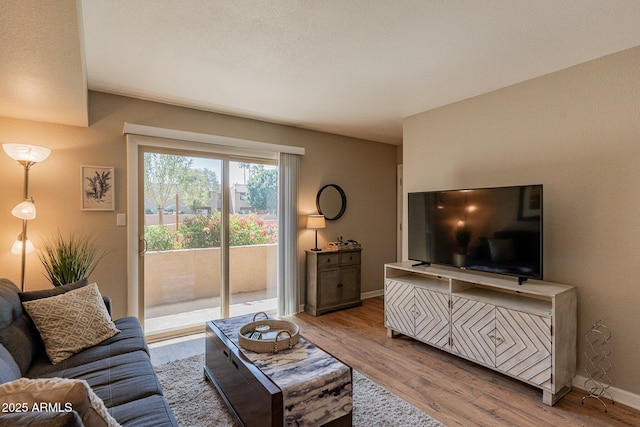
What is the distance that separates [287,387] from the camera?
62.4 inches

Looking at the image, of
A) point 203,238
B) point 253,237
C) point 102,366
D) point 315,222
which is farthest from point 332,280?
point 102,366

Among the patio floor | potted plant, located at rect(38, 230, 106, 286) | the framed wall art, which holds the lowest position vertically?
the patio floor

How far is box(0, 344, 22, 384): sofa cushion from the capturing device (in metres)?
1.36

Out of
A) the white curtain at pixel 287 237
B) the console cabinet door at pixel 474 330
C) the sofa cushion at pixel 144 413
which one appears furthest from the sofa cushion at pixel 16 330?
the console cabinet door at pixel 474 330

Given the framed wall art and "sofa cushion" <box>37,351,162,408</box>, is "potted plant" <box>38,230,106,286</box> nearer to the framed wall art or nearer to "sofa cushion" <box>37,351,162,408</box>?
the framed wall art

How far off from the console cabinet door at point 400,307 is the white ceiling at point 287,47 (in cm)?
200

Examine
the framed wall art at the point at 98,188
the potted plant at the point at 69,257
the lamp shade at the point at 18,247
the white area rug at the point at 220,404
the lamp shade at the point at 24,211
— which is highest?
the framed wall art at the point at 98,188

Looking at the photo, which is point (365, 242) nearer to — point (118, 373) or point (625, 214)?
point (625, 214)

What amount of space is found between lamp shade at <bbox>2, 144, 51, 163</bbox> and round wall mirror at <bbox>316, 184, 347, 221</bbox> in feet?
9.75

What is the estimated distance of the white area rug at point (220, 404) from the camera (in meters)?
2.01

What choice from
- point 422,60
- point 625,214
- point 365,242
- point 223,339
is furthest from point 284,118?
point 625,214

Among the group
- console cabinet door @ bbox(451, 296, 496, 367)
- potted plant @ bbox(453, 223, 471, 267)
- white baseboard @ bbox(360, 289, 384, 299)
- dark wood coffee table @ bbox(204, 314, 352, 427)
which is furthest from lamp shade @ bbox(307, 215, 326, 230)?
dark wood coffee table @ bbox(204, 314, 352, 427)

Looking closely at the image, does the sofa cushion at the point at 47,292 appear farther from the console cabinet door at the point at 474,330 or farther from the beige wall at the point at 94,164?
the console cabinet door at the point at 474,330

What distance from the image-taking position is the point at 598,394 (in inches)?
91.1
